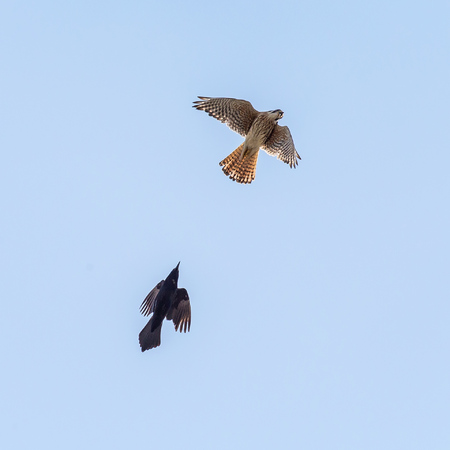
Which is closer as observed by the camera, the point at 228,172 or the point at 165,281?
the point at 165,281

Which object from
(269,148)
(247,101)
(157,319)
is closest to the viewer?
(157,319)

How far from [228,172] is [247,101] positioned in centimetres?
192

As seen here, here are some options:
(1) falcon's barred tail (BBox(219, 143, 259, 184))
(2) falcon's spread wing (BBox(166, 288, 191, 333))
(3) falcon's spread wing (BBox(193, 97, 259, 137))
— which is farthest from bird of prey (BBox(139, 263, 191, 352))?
(3) falcon's spread wing (BBox(193, 97, 259, 137))

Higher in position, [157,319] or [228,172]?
[228,172]

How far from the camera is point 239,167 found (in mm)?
14977

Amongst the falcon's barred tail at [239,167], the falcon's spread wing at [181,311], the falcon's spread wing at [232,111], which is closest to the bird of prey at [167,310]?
the falcon's spread wing at [181,311]

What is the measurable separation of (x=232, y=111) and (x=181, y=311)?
14.7 ft

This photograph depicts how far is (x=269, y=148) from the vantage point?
14.9 m

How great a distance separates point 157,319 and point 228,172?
4125 millimetres

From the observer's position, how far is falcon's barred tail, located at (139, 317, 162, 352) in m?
12.5

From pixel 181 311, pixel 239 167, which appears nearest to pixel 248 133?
pixel 239 167

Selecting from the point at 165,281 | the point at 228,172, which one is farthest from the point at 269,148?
the point at 165,281

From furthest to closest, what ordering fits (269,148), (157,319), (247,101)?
(269,148)
(247,101)
(157,319)

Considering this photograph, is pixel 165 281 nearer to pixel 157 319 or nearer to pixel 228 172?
pixel 157 319
